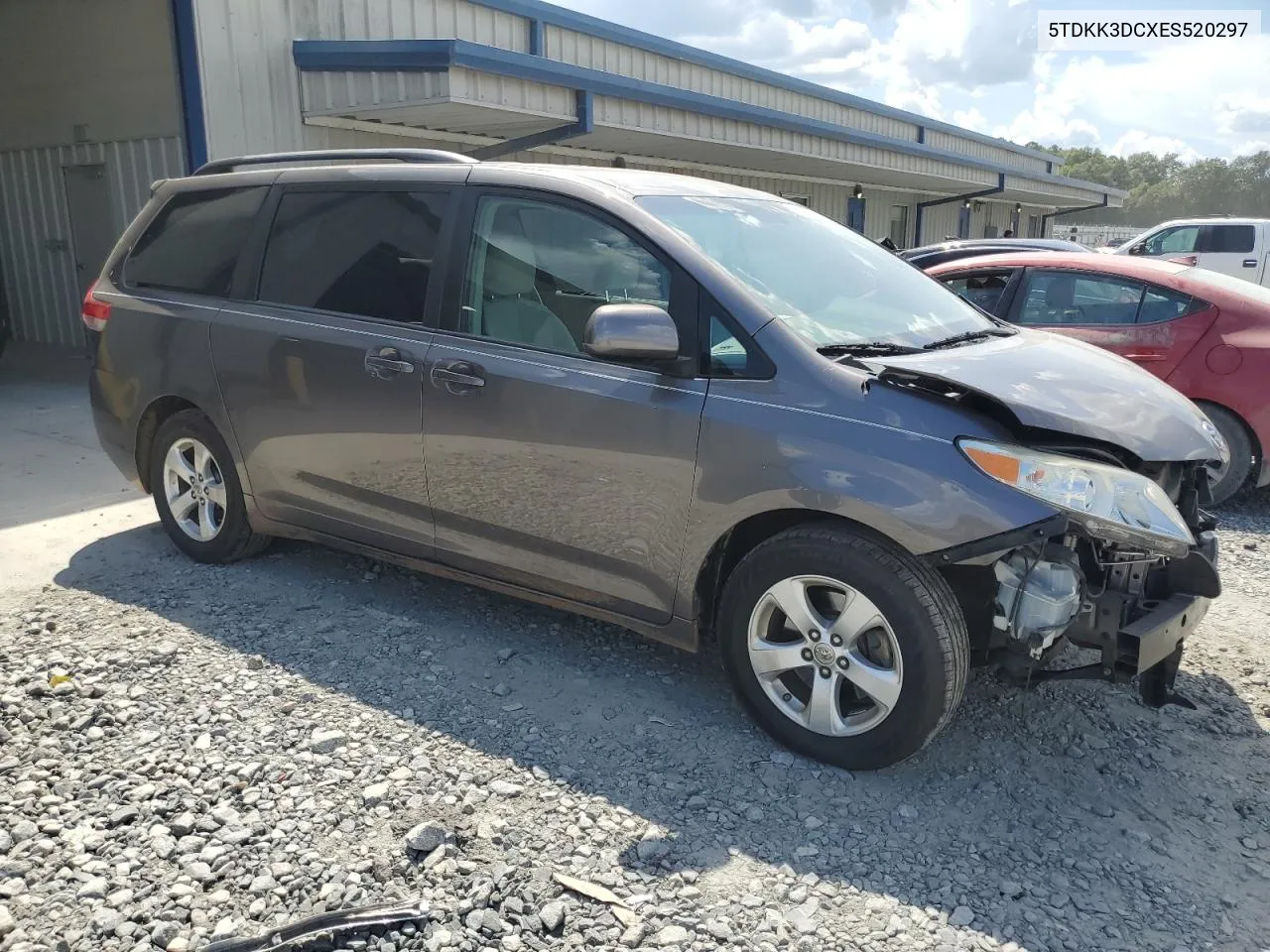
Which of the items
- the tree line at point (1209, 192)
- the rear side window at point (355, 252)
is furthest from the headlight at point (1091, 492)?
the tree line at point (1209, 192)

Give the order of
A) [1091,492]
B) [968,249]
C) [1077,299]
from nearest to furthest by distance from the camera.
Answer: [1091,492], [1077,299], [968,249]

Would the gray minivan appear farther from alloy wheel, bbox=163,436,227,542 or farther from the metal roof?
the metal roof

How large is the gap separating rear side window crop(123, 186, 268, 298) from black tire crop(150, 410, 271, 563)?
638 mm

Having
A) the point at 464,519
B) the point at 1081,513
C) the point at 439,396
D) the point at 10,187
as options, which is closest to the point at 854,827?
the point at 1081,513

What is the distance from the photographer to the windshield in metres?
3.47

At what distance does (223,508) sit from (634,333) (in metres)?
2.61

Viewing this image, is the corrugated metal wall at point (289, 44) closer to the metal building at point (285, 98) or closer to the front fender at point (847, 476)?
the metal building at point (285, 98)

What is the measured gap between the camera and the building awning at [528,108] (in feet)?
30.3

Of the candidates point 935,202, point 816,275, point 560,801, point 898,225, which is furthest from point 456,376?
point 935,202

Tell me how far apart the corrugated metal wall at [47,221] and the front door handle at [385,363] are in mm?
7907

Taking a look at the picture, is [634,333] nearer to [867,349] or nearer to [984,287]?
[867,349]

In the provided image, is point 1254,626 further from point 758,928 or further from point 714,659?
point 758,928

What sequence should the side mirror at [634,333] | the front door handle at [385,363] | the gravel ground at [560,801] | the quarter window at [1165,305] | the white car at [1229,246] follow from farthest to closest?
the white car at [1229,246] < the quarter window at [1165,305] < the front door handle at [385,363] < the side mirror at [634,333] < the gravel ground at [560,801]

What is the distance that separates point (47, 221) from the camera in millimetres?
11953
